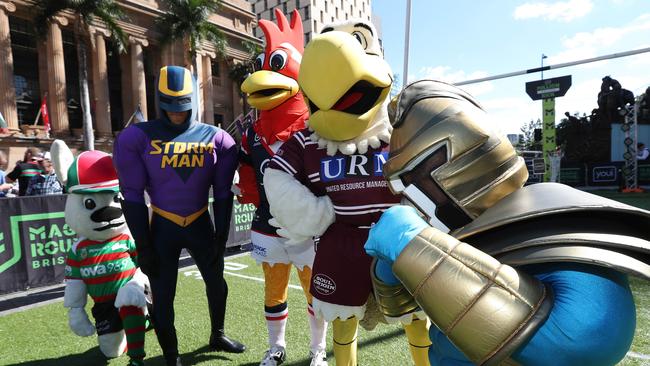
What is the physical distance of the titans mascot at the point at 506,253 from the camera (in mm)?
817

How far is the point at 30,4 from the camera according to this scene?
17953 millimetres

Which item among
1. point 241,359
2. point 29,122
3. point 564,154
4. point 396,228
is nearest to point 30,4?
point 29,122

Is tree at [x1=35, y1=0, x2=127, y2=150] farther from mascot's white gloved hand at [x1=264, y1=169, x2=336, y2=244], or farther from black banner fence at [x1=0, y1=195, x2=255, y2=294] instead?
mascot's white gloved hand at [x1=264, y1=169, x2=336, y2=244]

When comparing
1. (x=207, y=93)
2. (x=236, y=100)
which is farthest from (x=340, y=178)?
(x=236, y=100)

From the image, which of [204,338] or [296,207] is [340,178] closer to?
[296,207]

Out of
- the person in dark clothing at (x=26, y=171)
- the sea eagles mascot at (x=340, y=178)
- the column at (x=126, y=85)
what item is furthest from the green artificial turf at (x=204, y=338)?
the column at (x=126, y=85)

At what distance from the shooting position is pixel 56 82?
19.3 metres

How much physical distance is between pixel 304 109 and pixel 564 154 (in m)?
28.6

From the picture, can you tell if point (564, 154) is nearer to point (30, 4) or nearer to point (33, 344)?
point (33, 344)

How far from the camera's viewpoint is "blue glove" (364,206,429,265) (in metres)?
0.95

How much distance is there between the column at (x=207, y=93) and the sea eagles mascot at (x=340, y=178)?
23.7m

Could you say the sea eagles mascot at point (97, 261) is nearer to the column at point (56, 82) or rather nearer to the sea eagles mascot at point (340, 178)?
the sea eagles mascot at point (340, 178)

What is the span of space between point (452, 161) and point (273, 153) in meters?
1.58

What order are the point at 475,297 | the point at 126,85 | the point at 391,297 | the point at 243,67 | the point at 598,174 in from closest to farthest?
the point at 475,297 → the point at 391,297 → the point at 598,174 → the point at 126,85 → the point at 243,67
